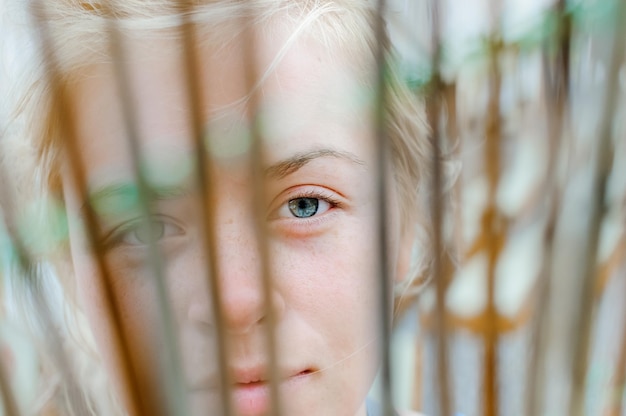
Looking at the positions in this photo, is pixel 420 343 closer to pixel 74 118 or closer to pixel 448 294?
pixel 448 294

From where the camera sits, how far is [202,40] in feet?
1.10

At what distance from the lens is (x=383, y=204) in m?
0.36

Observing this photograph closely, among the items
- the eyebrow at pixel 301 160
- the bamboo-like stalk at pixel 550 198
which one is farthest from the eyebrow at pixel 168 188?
the bamboo-like stalk at pixel 550 198

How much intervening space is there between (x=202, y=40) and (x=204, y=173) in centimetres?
7

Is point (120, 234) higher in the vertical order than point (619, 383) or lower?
higher

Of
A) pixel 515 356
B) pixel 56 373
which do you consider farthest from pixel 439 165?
pixel 56 373

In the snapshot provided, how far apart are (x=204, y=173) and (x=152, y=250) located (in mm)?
52

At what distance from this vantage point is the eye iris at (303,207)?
0.39 meters

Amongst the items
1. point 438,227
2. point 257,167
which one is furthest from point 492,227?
point 257,167

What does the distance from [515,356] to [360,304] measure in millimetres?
99

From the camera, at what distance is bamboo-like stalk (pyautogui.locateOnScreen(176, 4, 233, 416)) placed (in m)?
0.34

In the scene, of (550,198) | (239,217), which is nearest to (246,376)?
(239,217)

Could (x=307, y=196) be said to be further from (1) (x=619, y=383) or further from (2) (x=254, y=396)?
(1) (x=619, y=383)

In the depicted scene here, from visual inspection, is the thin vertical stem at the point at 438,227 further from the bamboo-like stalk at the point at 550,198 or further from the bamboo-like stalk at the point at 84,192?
the bamboo-like stalk at the point at 84,192
